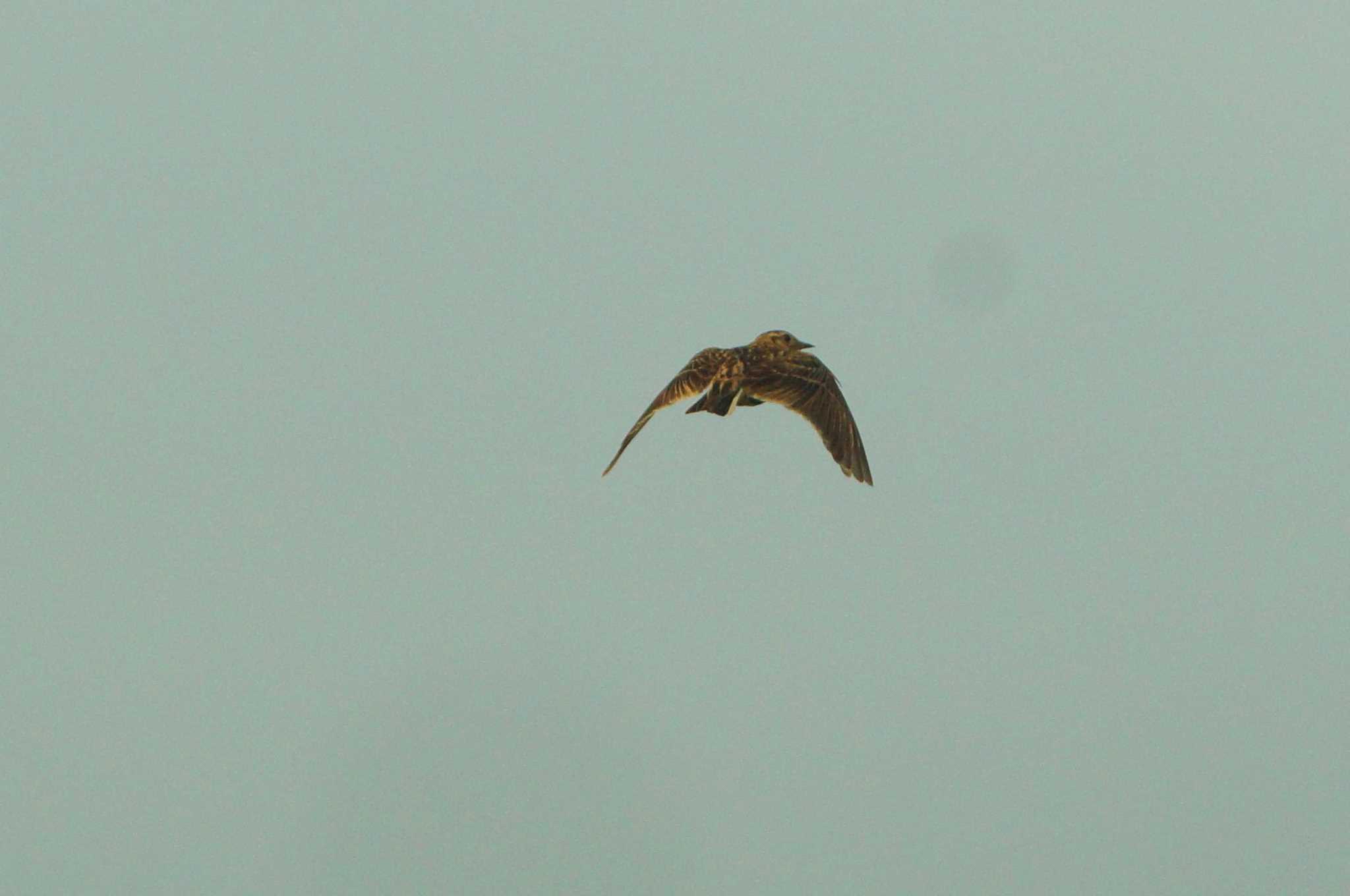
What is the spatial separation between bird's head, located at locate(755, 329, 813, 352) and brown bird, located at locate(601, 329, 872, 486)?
17 millimetres

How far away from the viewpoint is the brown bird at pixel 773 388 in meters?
40.6

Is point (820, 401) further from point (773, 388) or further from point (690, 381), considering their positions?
point (690, 381)

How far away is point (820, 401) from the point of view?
43000mm

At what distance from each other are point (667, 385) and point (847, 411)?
5595mm

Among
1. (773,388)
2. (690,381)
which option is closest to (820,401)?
(773,388)

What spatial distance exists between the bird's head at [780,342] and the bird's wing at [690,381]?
1.19 m

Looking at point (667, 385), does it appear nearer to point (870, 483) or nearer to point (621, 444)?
point (621, 444)

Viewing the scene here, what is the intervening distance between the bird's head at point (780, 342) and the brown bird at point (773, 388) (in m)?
0.02

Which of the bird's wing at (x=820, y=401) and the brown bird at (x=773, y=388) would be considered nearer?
the brown bird at (x=773, y=388)

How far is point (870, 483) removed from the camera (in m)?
43.2

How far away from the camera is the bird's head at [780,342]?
41.8 metres

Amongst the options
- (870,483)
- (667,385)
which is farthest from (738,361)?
(870,483)

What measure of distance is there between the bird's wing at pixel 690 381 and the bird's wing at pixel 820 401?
5.31ft

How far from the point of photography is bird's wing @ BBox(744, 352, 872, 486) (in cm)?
4216
